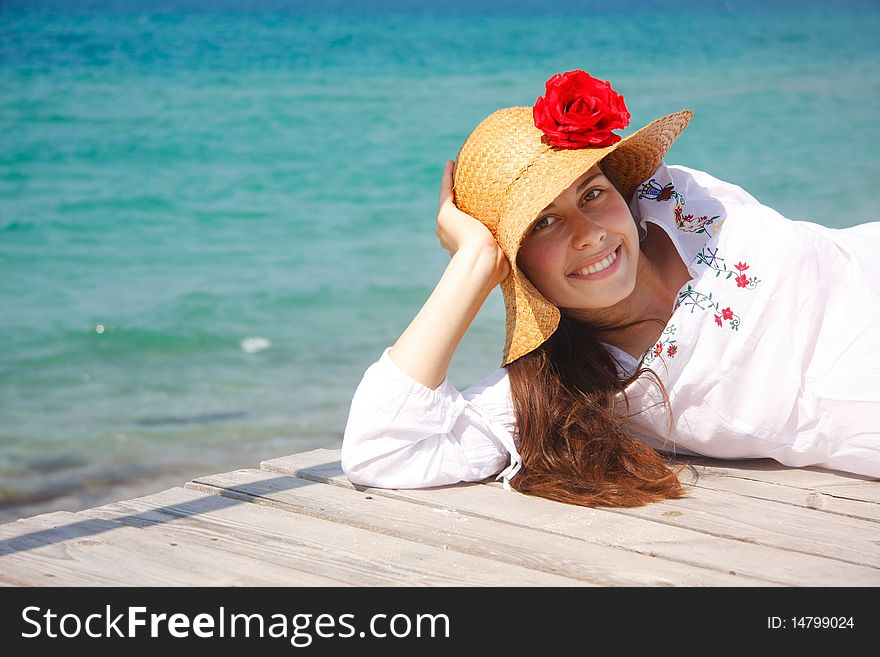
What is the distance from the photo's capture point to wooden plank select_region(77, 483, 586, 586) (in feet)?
7.08

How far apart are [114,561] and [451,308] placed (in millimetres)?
1006

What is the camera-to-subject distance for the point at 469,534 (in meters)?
2.40

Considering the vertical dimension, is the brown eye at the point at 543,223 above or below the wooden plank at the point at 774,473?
above

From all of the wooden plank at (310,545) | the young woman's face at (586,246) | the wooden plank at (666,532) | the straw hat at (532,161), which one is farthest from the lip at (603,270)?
the wooden plank at (310,545)

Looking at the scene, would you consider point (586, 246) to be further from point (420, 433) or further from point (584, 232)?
point (420, 433)

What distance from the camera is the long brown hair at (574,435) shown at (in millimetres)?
2717

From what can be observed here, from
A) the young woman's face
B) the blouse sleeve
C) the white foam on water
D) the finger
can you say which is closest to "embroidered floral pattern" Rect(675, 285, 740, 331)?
the young woman's face

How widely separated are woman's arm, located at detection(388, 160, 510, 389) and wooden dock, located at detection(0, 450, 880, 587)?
321mm

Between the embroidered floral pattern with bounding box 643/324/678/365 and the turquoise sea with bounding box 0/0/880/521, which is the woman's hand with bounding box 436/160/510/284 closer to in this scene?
the embroidered floral pattern with bounding box 643/324/678/365

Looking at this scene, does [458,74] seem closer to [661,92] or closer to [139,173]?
[661,92]

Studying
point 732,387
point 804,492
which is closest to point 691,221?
point 732,387

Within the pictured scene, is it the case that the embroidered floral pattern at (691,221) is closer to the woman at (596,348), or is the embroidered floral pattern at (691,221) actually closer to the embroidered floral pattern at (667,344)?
the woman at (596,348)

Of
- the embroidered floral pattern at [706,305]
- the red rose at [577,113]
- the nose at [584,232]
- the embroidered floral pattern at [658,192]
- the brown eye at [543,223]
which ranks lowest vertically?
the embroidered floral pattern at [706,305]

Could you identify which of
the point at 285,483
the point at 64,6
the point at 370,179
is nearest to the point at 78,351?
Answer: the point at 285,483
